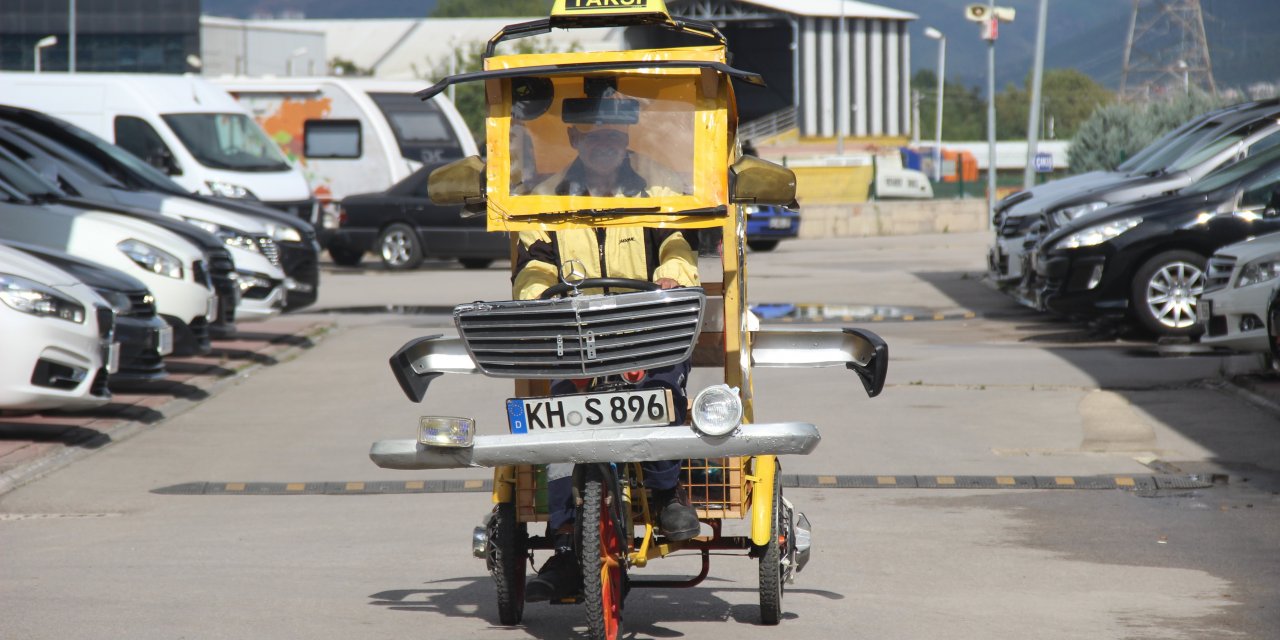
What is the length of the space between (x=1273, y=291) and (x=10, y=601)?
8.23 meters

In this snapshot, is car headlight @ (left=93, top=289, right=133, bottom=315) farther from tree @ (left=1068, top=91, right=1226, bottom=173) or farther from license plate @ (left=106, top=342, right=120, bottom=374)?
tree @ (left=1068, top=91, right=1226, bottom=173)

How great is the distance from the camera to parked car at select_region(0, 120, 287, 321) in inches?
592

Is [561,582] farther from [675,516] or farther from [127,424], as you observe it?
[127,424]

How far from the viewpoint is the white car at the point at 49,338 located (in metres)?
10.1

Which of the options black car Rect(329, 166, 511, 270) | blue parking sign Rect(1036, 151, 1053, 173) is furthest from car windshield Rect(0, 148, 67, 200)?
Result: blue parking sign Rect(1036, 151, 1053, 173)

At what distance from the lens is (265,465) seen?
10.3 meters

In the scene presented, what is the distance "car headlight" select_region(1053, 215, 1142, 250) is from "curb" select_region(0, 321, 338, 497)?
719 cm

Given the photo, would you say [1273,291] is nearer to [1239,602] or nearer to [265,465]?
[1239,602]

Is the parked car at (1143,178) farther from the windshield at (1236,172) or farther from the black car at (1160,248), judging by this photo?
the black car at (1160,248)

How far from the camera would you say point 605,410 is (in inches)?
218

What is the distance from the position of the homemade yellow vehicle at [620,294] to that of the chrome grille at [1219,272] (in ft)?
24.4

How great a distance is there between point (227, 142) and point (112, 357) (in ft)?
47.8

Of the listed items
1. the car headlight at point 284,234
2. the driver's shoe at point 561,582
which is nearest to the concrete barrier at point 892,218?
the car headlight at point 284,234

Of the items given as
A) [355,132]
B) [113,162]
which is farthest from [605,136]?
[355,132]
